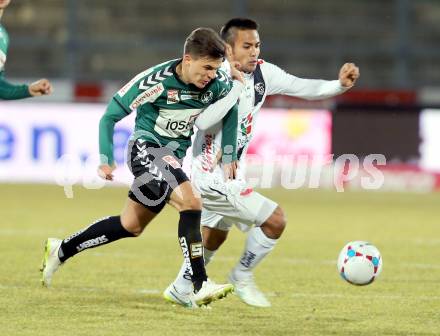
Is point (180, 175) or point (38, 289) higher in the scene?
point (180, 175)

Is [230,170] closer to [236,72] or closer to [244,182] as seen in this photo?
[244,182]

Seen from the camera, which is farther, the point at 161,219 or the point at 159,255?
the point at 161,219

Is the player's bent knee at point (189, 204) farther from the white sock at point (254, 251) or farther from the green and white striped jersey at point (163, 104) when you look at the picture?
the white sock at point (254, 251)

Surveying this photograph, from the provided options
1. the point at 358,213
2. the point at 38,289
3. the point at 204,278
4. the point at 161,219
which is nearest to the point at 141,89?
the point at 204,278

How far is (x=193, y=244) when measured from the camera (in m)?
6.13

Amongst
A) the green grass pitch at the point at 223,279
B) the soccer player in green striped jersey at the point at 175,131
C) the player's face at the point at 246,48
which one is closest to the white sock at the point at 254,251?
the green grass pitch at the point at 223,279

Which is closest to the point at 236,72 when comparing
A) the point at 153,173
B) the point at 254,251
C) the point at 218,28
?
the point at 153,173

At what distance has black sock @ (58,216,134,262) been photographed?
6617 millimetres

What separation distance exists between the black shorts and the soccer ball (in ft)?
3.81

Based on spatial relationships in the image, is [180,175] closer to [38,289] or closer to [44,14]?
[38,289]

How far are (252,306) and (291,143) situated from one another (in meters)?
11.8

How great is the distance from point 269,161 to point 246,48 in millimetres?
11442

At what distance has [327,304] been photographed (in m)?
6.66

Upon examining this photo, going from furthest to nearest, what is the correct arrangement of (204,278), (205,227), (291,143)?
(291,143), (205,227), (204,278)
